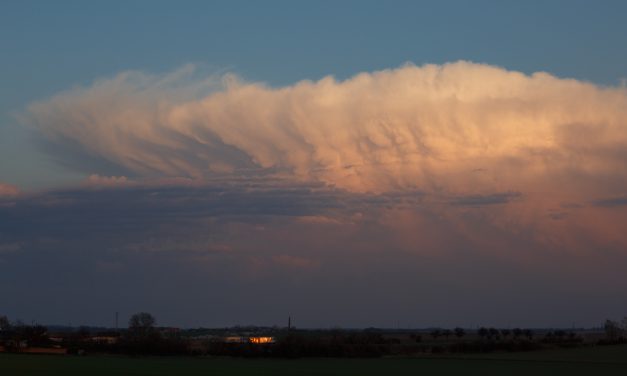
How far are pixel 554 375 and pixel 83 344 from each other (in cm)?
9052

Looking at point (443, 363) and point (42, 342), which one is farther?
point (42, 342)

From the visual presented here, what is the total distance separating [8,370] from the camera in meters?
77.0

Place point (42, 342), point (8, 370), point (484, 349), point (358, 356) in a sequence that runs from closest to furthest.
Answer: point (8, 370) < point (358, 356) < point (484, 349) < point (42, 342)

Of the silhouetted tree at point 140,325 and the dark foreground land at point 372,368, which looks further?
the silhouetted tree at point 140,325

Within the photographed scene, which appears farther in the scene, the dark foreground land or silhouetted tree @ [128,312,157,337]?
silhouetted tree @ [128,312,157,337]

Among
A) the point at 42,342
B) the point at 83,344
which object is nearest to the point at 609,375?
the point at 83,344

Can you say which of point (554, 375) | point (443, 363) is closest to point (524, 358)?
point (443, 363)

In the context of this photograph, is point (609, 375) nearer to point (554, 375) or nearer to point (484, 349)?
point (554, 375)

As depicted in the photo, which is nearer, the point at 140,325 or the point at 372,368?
the point at 372,368

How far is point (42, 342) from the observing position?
155625 mm

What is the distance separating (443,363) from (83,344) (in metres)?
69.3

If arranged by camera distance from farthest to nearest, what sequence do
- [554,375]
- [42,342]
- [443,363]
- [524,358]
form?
[42,342]
[524,358]
[443,363]
[554,375]

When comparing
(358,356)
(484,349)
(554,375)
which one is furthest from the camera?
(484,349)

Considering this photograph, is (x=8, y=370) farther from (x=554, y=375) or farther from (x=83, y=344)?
(x=83, y=344)
